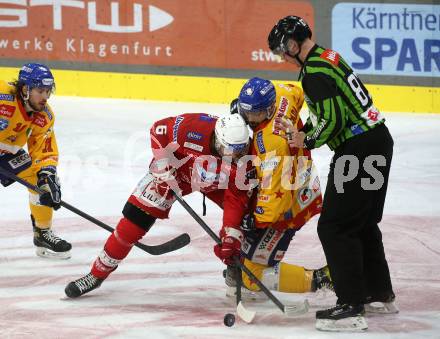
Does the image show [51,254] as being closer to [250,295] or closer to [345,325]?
[250,295]

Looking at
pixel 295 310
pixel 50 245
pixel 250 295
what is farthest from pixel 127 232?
pixel 50 245

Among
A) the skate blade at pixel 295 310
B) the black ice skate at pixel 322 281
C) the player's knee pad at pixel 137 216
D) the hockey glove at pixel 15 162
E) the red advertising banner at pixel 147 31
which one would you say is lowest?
the skate blade at pixel 295 310

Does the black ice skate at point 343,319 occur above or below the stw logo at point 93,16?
below

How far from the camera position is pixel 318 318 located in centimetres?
408

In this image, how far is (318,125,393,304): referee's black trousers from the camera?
4.00m

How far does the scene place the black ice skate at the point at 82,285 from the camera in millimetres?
4480

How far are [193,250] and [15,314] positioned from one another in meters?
1.28

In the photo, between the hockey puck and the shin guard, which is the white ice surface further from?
the shin guard

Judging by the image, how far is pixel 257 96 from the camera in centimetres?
417

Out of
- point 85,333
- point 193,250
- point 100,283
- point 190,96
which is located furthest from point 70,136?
point 85,333

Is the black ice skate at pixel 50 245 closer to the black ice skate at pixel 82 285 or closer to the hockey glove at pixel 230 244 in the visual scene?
the black ice skate at pixel 82 285

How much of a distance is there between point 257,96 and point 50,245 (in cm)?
162

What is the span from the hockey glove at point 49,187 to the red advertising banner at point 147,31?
4107 mm

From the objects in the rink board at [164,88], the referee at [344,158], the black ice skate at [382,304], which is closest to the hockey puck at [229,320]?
Answer: the referee at [344,158]
